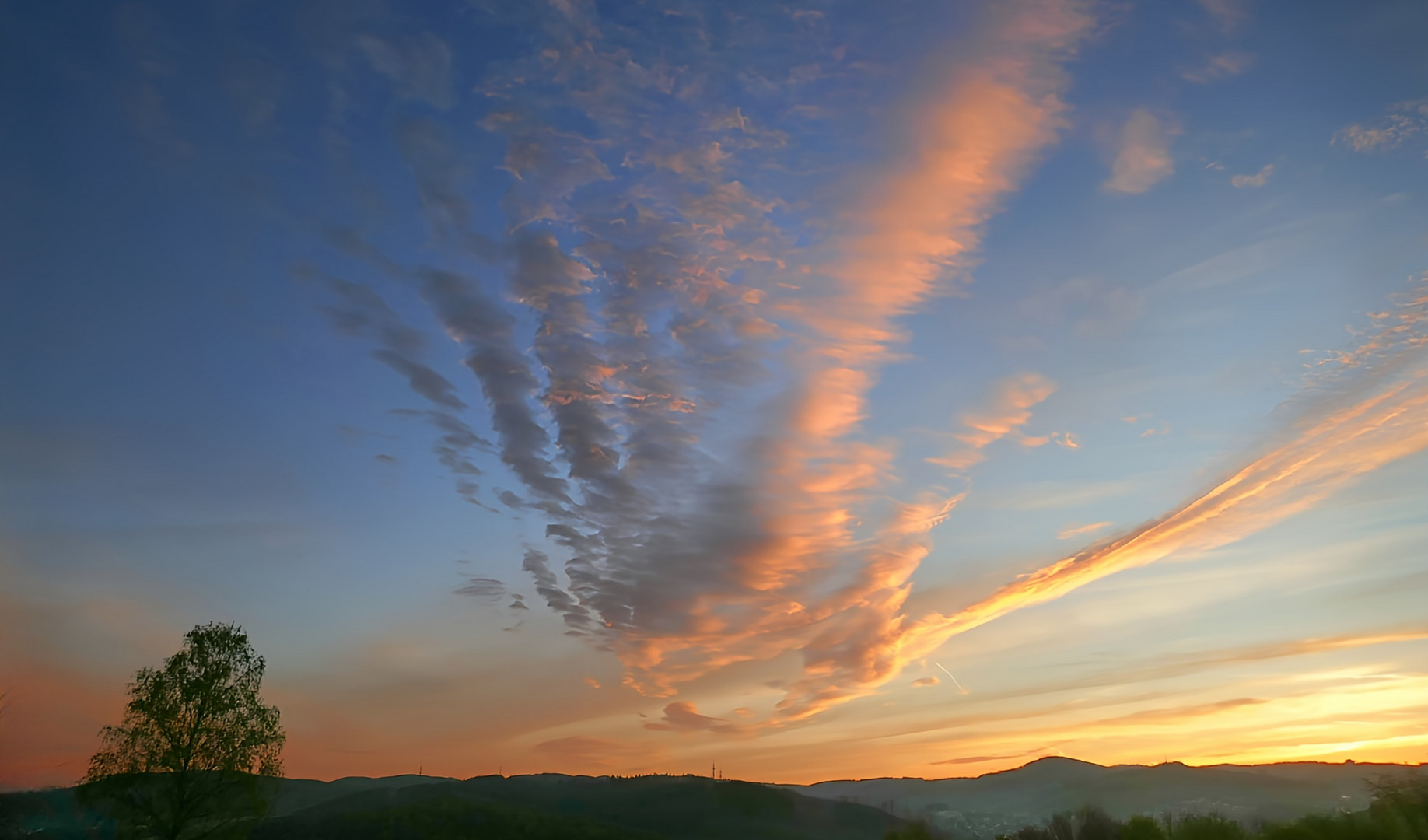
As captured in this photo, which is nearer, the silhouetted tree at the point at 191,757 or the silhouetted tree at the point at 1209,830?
the silhouetted tree at the point at 191,757

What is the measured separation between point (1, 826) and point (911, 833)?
4406 inches

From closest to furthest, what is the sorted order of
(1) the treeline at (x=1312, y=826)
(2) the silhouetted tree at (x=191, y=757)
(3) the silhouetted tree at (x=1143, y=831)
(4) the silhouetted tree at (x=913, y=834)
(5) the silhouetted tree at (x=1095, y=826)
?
(2) the silhouetted tree at (x=191, y=757) → (1) the treeline at (x=1312, y=826) → (3) the silhouetted tree at (x=1143, y=831) → (5) the silhouetted tree at (x=1095, y=826) → (4) the silhouetted tree at (x=913, y=834)

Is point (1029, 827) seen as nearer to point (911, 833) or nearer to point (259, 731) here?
point (911, 833)

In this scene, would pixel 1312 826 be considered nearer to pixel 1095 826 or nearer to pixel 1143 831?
pixel 1143 831

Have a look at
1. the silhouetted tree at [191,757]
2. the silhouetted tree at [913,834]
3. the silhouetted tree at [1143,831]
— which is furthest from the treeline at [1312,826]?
the silhouetted tree at [191,757]

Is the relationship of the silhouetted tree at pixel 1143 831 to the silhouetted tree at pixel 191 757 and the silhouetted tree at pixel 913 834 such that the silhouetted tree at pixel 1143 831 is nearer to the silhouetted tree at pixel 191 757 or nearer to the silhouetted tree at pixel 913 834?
the silhouetted tree at pixel 913 834

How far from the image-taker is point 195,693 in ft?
144

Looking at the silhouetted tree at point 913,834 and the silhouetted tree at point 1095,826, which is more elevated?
the silhouetted tree at point 1095,826

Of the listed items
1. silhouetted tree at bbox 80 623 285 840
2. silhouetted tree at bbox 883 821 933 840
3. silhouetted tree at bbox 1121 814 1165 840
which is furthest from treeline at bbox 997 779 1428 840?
silhouetted tree at bbox 80 623 285 840

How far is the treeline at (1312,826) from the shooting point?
2579 inches

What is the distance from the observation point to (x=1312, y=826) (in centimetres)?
7400

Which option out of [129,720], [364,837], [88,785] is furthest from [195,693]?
[364,837]

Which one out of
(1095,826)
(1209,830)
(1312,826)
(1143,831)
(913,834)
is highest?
(1312,826)

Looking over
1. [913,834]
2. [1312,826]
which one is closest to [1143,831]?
[1312,826]
